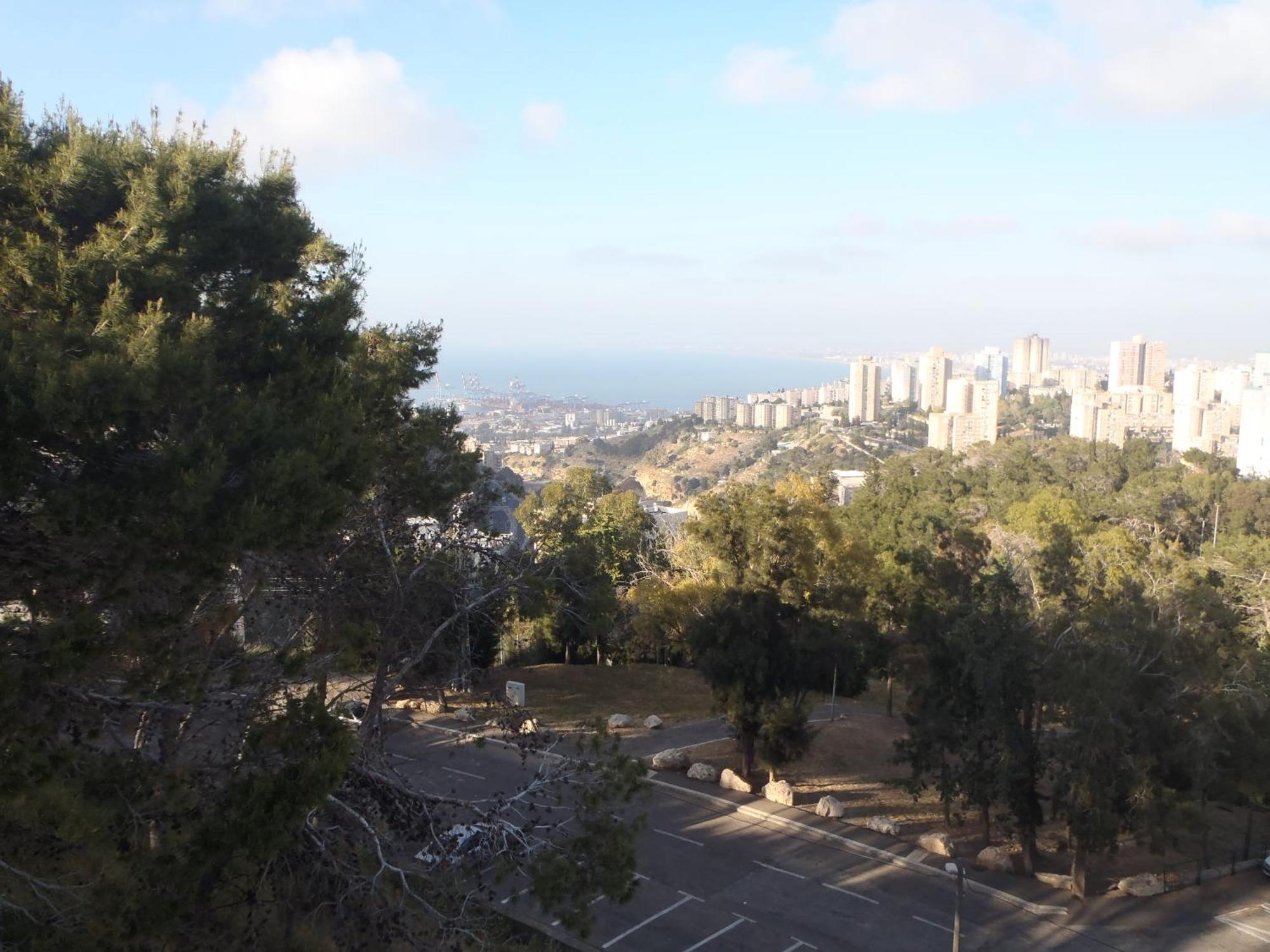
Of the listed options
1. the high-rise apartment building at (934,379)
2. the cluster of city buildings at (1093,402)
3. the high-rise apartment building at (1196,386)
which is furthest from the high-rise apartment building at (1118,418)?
the high-rise apartment building at (934,379)

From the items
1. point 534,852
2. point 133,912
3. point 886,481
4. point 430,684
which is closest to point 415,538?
point 430,684

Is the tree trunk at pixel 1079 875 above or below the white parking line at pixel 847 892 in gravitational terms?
above

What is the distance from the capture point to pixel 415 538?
→ 7.25 metres

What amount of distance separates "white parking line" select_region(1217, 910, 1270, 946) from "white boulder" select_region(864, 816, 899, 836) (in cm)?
337

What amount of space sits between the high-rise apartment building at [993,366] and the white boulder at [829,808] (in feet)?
509

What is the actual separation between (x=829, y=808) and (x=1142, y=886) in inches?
138

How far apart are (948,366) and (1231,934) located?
11840 cm

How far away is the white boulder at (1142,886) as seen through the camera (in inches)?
403

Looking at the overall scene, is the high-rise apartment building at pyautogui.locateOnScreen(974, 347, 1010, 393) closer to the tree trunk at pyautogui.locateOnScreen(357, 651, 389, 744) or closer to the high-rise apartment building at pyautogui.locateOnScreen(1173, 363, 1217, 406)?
the high-rise apartment building at pyautogui.locateOnScreen(1173, 363, 1217, 406)

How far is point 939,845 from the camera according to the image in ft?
36.0

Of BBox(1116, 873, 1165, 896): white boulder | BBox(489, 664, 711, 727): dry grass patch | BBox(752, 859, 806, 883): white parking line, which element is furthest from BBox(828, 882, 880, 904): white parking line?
BBox(489, 664, 711, 727): dry grass patch

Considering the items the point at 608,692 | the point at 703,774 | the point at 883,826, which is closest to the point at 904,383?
the point at 608,692

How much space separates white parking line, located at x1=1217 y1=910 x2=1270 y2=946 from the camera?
370 inches

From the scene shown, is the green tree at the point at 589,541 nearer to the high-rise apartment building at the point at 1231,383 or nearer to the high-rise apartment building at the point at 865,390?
the high-rise apartment building at the point at 865,390
